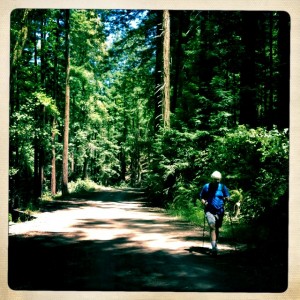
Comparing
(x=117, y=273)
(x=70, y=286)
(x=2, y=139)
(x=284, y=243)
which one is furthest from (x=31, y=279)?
(x=284, y=243)

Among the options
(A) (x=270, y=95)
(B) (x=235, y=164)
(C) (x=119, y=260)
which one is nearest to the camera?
(C) (x=119, y=260)

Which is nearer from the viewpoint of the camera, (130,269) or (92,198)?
(130,269)

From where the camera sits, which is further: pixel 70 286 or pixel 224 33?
pixel 224 33

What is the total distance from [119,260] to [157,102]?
3.33 metres

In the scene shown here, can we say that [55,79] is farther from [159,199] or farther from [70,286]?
[70,286]

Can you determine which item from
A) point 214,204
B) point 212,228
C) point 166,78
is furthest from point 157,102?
point 212,228

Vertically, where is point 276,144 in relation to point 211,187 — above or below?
above

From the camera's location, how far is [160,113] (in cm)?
654

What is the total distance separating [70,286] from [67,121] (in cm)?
307

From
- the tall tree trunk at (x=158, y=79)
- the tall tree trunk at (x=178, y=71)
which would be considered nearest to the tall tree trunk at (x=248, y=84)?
the tall tree trunk at (x=178, y=71)

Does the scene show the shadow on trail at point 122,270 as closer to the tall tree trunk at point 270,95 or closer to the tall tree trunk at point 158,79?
the tall tree trunk at point 270,95

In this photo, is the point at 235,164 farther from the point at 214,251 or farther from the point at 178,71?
the point at 178,71

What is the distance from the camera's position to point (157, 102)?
6.58 meters

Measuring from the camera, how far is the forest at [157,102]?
473 centimetres
